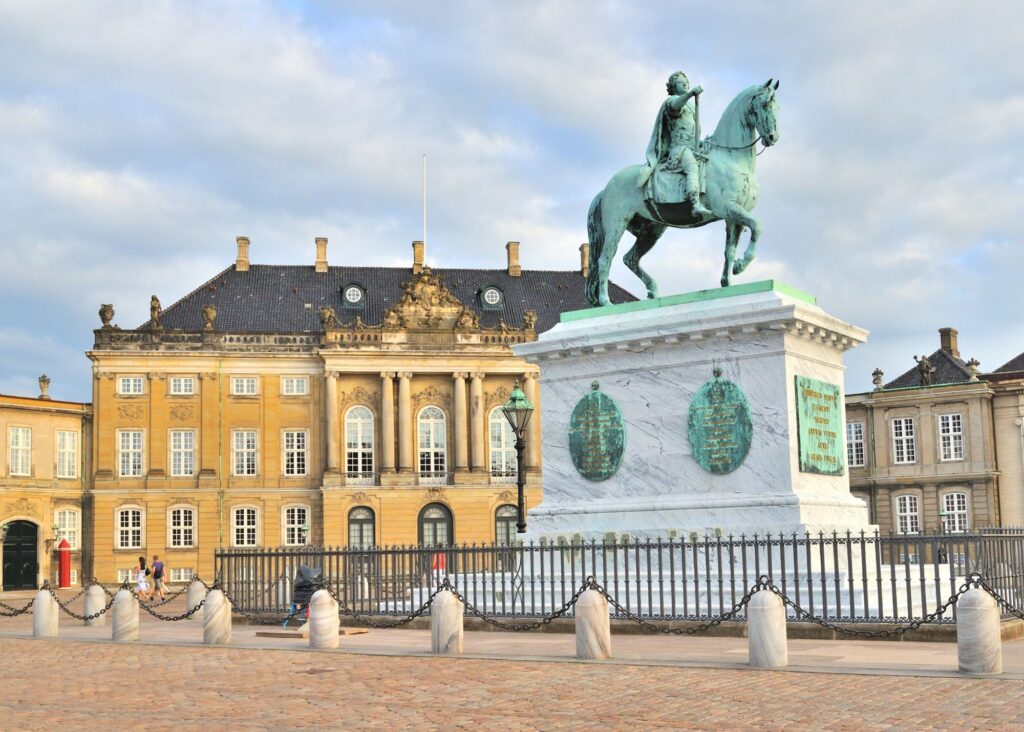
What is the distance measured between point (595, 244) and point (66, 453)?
4568 cm

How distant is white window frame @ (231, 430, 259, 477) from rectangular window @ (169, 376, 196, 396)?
9.17 feet

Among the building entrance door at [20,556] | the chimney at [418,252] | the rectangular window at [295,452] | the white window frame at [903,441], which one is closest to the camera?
the building entrance door at [20,556]

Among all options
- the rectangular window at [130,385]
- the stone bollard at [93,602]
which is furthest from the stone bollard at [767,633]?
the rectangular window at [130,385]

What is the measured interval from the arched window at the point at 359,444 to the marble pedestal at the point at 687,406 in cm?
4357

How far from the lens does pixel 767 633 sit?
39.2 feet

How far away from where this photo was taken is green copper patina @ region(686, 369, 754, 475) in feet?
52.7

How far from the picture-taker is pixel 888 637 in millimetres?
14250

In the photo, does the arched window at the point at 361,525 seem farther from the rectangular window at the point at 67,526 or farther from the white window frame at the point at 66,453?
the white window frame at the point at 66,453

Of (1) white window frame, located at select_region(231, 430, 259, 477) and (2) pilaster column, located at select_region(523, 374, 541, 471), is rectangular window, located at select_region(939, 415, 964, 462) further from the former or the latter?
(1) white window frame, located at select_region(231, 430, 259, 477)

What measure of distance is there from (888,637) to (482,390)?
47.8 m

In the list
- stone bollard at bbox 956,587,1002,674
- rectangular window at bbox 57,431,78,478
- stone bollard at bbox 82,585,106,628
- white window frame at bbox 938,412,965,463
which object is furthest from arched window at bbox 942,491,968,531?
stone bollard at bbox 956,587,1002,674

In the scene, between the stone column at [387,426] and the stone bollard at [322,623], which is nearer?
the stone bollard at [322,623]

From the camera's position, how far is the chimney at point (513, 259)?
225 ft

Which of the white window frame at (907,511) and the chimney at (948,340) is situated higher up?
the chimney at (948,340)
